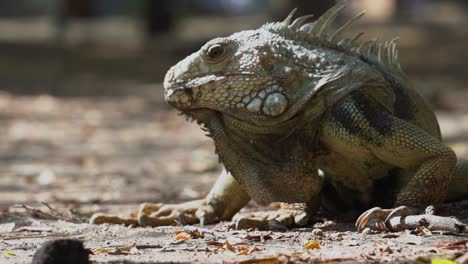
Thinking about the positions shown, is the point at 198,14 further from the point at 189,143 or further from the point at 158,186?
the point at 158,186

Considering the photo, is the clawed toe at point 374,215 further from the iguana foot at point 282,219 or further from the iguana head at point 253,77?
the iguana head at point 253,77

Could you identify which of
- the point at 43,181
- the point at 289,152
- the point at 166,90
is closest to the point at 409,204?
the point at 289,152

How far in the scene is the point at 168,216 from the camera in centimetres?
725

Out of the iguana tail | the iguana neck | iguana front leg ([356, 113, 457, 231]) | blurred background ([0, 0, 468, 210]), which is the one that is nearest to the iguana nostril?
the iguana neck

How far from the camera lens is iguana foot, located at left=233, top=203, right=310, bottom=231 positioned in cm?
654

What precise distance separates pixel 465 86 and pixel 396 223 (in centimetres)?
1558

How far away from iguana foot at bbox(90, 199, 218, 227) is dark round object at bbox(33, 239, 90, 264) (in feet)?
7.50

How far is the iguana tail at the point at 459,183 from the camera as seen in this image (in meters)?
7.05

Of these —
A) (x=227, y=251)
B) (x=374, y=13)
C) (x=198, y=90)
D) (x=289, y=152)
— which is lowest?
(x=227, y=251)

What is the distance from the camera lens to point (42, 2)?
46.4 meters

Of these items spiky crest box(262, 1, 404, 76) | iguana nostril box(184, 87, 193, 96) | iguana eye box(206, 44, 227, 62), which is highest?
spiky crest box(262, 1, 404, 76)

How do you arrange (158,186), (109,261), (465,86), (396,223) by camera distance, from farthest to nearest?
(465,86) → (158,186) → (396,223) → (109,261)

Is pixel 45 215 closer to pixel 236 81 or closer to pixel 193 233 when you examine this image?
pixel 193 233

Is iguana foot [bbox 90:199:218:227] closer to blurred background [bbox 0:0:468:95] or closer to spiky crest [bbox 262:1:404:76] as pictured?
spiky crest [bbox 262:1:404:76]
